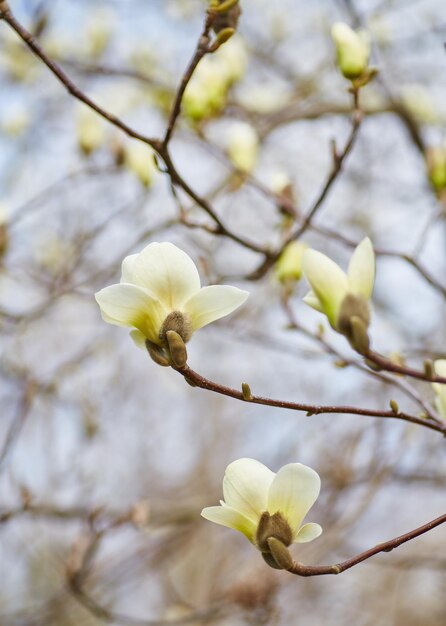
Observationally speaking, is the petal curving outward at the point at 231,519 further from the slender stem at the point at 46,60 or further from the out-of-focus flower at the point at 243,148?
the out-of-focus flower at the point at 243,148

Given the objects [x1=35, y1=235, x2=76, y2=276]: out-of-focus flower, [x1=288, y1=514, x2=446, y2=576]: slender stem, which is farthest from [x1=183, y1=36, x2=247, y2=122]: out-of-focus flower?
[x1=35, y1=235, x2=76, y2=276]: out-of-focus flower

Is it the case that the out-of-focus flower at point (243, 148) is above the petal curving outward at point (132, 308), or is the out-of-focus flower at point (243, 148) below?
above

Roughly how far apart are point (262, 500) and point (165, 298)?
0.63ft

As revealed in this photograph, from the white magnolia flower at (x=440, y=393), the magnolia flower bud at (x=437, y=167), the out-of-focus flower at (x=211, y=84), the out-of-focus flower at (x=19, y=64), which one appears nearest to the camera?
the white magnolia flower at (x=440, y=393)

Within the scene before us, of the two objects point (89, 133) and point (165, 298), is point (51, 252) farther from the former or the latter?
point (165, 298)

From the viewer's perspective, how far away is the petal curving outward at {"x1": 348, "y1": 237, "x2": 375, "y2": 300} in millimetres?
585

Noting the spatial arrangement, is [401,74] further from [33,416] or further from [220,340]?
[33,416]

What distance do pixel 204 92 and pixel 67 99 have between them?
1.66 meters

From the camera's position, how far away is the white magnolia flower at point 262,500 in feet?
2.07

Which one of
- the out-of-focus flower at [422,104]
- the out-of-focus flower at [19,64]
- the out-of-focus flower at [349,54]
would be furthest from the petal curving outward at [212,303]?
the out-of-focus flower at [19,64]

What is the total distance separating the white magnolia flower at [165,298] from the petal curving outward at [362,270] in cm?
9

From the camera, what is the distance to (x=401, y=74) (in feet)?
9.57

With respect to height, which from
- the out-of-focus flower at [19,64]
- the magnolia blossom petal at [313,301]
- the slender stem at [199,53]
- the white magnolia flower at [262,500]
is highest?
the out-of-focus flower at [19,64]

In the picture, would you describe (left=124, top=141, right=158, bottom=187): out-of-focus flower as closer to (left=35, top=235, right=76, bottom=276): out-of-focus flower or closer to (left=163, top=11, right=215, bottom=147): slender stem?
(left=163, top=11, right=215, bottom=147): slender stem
